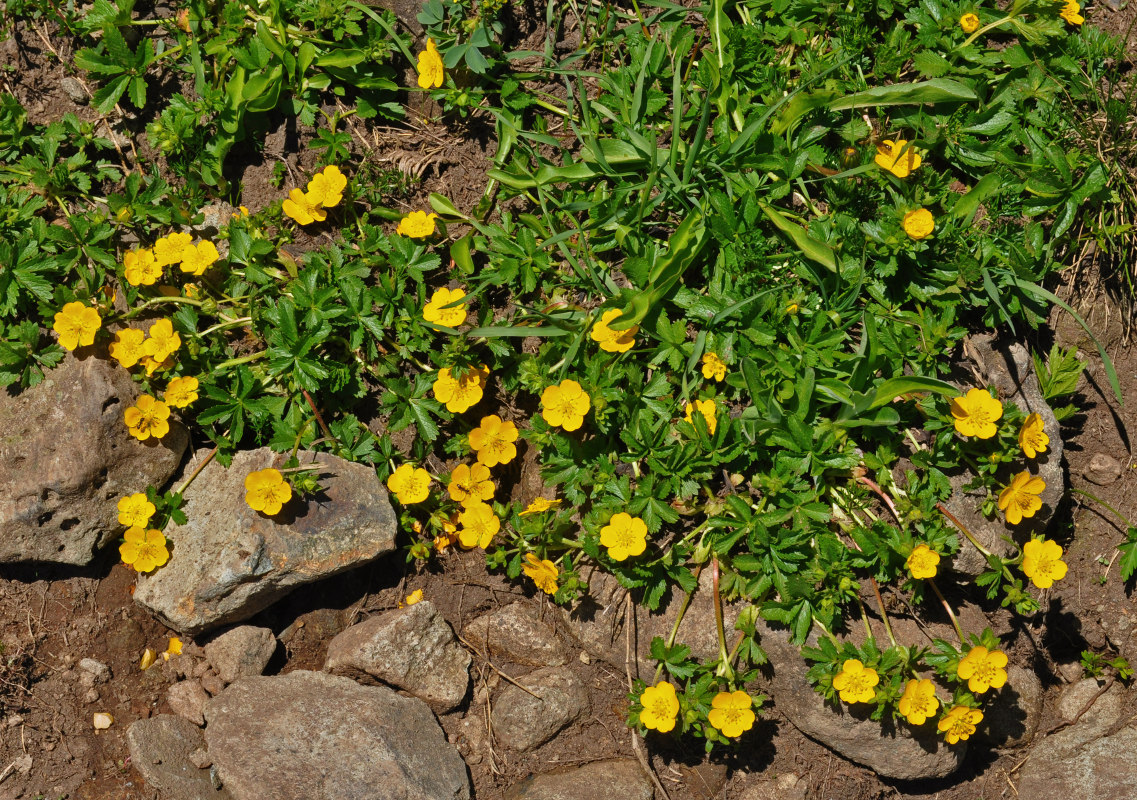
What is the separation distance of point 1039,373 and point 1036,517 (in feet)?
2.12

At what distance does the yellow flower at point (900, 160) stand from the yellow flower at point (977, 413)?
0.99m

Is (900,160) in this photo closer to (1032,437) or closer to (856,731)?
(1032,437)

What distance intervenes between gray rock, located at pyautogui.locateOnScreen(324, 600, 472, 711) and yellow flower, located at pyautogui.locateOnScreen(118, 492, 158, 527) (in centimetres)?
101

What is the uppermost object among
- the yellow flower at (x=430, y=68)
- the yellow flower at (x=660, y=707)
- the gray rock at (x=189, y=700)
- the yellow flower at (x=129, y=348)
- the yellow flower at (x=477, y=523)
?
the yellow flower at (x=430, y=68)

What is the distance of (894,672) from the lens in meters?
3.49

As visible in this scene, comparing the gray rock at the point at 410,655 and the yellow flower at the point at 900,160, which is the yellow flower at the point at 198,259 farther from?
the yellow flower at the point at 900,160

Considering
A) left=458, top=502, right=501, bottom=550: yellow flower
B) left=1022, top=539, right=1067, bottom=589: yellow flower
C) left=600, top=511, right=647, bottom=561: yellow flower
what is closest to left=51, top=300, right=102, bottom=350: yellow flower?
left=458, top=502, right=501, bottom=550: yellow flower

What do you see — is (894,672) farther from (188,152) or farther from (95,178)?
(95,178)

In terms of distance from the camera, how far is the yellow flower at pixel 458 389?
146 inches

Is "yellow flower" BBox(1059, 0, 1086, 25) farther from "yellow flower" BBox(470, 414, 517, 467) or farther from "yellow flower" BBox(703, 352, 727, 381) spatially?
"yellow flower" BBox(470, 414, 517, 467)

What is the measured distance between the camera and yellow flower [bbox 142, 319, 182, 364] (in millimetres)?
3705

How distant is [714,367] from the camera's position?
360 centimetres

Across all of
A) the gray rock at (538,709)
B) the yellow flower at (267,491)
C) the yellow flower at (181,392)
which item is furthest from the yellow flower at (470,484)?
the yellow flower at (181,392)

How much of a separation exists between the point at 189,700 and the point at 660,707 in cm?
213
